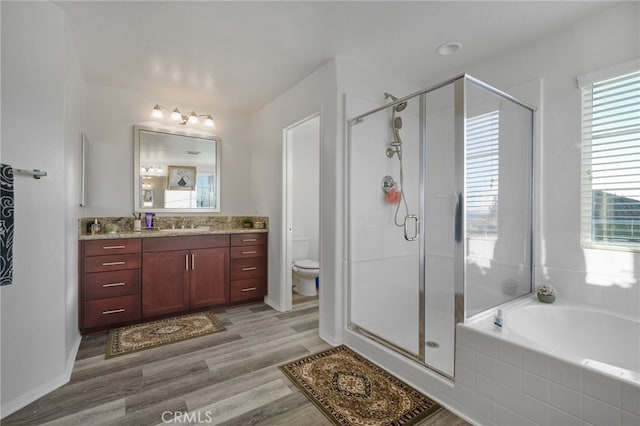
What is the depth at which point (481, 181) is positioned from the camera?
1966 millimetres

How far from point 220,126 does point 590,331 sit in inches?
162

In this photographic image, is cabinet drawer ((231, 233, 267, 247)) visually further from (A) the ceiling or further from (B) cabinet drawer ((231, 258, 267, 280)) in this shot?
(A) the ceiling

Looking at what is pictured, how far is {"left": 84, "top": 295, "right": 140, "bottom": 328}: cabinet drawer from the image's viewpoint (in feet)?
8.77

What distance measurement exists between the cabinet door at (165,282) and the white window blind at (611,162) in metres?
3.53

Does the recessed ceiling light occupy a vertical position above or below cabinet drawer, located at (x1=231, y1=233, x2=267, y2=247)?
above

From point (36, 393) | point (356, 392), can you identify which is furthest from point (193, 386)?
point (356, 392)

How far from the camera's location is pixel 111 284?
109 inches

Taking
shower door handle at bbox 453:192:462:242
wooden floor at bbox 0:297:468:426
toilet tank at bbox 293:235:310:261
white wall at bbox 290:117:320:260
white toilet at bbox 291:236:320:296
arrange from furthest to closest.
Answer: white wall at bbox 290:117:320:260 < toilet tank at bbox 293:235:310:261 < white toilet at bbox 291:236:320:296 < shower door handle at bbox 453:192:462:242 < wooden floor at bbox 0:297:468:426

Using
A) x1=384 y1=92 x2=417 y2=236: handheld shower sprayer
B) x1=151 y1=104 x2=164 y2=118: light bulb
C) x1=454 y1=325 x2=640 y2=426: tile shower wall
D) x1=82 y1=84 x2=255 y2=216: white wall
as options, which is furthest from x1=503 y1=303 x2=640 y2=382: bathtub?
x1=82 y1=84 x2=255 y2=216: white wall

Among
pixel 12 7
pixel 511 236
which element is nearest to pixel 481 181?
pixel 511 236

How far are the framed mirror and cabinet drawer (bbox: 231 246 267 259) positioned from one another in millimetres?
717

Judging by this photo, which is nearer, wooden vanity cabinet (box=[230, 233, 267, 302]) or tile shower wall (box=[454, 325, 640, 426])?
tile shower wall (box=[454, 325, 640, 426])

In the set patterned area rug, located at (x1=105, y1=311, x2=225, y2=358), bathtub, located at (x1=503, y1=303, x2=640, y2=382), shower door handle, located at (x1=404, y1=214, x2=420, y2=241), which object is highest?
shower door handle, located at (x1=404, y1=214, x2=420, y2=241)

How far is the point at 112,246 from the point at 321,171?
2.10m
